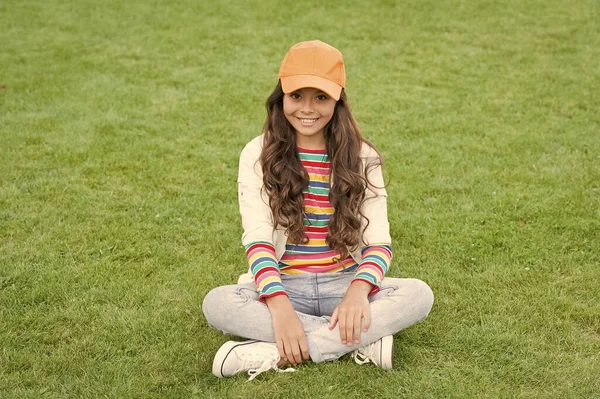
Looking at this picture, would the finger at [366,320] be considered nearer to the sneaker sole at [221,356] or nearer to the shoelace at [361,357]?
the shoelace at [361,357]

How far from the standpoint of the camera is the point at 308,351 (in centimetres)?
337

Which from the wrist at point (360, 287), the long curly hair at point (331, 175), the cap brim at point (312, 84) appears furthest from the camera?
the long curly hair at point (331, 175)

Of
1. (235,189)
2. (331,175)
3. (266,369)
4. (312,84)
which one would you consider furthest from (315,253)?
(235,189)

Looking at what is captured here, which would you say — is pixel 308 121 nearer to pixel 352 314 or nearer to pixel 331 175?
pixel 331 175

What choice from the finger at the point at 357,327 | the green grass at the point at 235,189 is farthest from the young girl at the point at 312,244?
the green grass at the point at 235,189

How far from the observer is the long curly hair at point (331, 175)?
350 cm

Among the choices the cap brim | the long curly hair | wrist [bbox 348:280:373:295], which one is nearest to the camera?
the cap brim

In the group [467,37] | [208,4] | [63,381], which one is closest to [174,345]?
[63,381]

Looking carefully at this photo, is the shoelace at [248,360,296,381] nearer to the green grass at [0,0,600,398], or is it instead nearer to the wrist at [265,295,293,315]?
the green grass at [0,0,600,398]

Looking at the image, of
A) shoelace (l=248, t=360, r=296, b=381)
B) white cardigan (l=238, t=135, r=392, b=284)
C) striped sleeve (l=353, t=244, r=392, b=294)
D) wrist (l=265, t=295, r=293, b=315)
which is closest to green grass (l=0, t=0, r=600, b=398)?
shoelace (l=248, t=360, r=296, b=381)

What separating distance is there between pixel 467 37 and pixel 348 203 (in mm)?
6961

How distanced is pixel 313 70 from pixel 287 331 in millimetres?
1192

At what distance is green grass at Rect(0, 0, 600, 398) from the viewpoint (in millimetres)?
3502

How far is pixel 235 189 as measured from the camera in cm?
565
